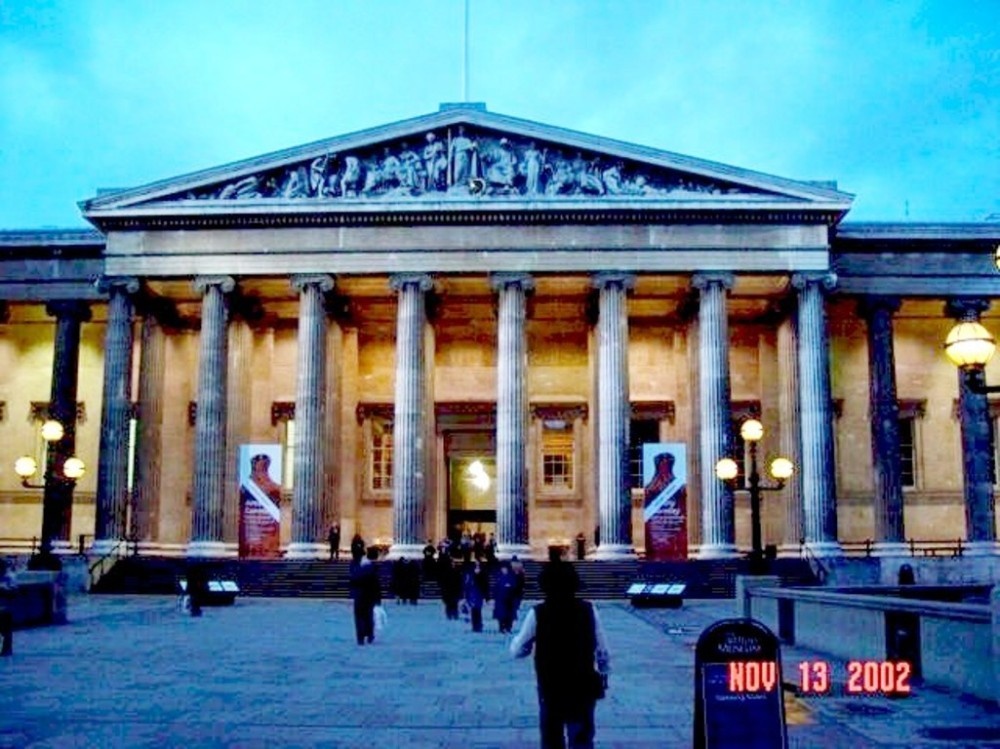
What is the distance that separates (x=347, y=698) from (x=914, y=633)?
753cm

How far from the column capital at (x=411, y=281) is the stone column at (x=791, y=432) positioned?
1333cm

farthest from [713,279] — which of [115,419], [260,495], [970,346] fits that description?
[970,346]

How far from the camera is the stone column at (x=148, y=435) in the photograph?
4538 centimetres

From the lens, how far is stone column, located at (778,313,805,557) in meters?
44.7

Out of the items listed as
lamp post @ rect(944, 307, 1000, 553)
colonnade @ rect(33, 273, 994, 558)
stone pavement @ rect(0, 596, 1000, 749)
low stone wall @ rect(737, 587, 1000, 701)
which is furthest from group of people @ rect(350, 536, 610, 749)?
lamp post @ rect(944, 307, 1000, 553)

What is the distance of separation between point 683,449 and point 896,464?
9775 millimetres

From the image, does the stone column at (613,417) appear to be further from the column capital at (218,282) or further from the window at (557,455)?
the column capital at (218,282)

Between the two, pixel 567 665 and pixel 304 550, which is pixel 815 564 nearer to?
pixel 304 550

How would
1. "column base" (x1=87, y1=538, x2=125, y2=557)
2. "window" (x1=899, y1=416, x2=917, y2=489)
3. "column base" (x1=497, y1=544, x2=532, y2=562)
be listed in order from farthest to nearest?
"window" (x1=899, y1=416, x2=917, y2=489), "column base" (x1=87, y1=538, x2=125, y2=557), "column base" (x1=497, y1=544, x2=532, y2=562)

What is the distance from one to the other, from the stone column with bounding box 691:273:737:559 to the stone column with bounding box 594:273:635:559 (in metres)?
2.64

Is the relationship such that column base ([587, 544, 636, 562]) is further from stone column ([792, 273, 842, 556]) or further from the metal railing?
the metal railing

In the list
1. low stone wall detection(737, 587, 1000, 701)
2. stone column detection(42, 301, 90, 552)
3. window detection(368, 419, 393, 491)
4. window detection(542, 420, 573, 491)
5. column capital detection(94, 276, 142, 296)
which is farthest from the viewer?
window detection(542, 420, 573, 491)

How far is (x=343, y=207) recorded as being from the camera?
4322 centimetres

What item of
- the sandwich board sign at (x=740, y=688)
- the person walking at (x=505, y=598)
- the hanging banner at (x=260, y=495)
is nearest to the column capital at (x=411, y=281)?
the hanging banner at (x=260, y=495)
